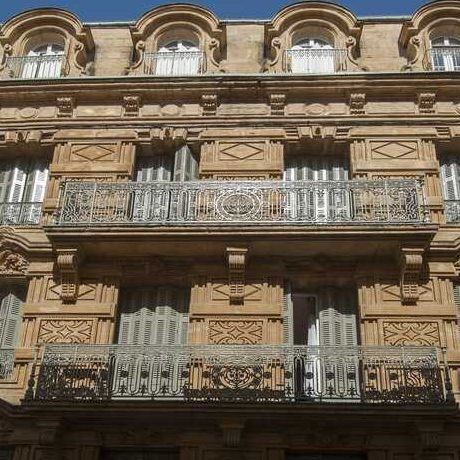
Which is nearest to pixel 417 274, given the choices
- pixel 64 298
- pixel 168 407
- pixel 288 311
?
pixel 288 311

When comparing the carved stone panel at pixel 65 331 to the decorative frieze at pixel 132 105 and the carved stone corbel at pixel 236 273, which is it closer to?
the carved stone corbel at pixel 236 273

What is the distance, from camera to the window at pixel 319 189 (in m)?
12.8

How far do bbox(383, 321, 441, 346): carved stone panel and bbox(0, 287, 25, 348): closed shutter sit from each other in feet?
19.4

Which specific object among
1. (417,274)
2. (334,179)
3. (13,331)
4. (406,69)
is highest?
(406,69)

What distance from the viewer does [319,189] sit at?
13.0 metres

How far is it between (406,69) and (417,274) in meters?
4.84

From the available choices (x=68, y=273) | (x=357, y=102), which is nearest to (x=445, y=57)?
(x=357, y=102)

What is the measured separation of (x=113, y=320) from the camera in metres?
12.1

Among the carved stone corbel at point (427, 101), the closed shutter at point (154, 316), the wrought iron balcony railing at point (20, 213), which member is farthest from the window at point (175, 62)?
the closed shutter at point (154, 316)

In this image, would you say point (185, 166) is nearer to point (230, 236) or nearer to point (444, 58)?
point (230, 236)

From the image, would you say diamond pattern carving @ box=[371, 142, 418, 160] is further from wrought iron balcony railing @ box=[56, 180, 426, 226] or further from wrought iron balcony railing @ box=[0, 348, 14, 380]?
wrought iron balcony railing @ box=[0, 348, 14, 380]

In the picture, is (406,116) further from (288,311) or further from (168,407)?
(168,407)

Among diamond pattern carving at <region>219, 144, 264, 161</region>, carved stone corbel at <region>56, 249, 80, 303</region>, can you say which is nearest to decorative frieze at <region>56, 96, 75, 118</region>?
diamond pattern carving at <region>219, 144, 264, 161</region>

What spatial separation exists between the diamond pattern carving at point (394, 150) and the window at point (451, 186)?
670 millimetres
